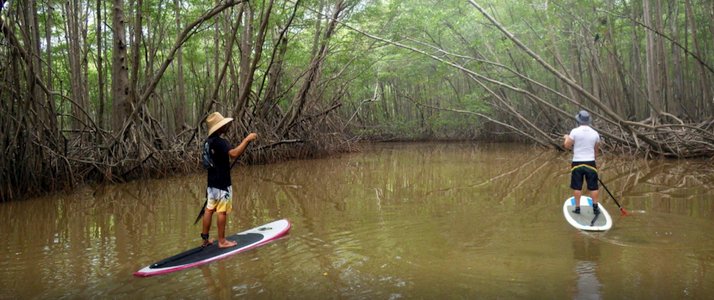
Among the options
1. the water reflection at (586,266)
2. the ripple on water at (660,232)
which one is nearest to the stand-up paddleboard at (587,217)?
the ripple on water at (660,232)

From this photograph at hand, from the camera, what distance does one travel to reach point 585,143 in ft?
15.9

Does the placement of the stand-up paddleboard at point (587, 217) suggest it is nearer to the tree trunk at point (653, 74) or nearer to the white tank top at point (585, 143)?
the white tank top at point (585, 143)

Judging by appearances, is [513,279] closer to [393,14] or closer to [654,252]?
[654,252]

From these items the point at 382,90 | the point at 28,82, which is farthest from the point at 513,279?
the point at 382,90

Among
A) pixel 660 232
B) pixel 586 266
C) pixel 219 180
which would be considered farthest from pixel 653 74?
pixel 219 180

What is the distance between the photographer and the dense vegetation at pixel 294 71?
7207mm

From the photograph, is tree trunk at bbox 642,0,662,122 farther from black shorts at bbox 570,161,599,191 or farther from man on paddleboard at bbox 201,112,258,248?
man on paddleboard at bbox 201,112,258,248

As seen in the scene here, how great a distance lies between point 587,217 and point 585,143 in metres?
0.72

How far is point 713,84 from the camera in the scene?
12406 mm

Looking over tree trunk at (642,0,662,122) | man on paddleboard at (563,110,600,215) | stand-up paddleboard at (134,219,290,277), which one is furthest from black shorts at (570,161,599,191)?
tree trunk at (642,0,662,122)

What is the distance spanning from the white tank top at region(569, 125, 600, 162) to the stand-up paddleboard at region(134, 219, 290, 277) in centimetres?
285

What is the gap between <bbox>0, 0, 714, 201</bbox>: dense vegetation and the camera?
23.6ft

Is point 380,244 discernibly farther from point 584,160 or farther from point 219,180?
point 584,160

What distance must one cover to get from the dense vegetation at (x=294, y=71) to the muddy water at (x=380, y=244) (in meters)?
1.15
